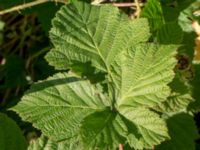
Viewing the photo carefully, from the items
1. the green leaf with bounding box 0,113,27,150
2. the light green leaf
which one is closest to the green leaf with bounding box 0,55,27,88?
the green leaf with bounding box 0,113,27,150

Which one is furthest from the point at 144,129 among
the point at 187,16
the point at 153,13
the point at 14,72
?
the point at 14,72

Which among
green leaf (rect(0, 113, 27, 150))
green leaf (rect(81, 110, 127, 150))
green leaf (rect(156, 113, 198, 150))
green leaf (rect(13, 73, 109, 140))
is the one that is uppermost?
green leaf (rect(13, 73, 109, 140))

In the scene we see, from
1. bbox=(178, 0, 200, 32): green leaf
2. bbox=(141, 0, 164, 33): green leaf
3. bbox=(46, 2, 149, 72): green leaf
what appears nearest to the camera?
bbox=(46, 2, 149, 72): green leaf

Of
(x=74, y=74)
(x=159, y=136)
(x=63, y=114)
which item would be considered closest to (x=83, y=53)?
(x=74, y=74)

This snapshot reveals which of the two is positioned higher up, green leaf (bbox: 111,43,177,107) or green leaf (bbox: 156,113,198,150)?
green leaf (bbox: 111,43,177,107)

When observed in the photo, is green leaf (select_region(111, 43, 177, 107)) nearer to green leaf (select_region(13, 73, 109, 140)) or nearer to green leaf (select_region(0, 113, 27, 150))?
green leaf (select_region(13, 73, 109, 140))

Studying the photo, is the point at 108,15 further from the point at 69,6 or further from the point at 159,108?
the point at 159,108

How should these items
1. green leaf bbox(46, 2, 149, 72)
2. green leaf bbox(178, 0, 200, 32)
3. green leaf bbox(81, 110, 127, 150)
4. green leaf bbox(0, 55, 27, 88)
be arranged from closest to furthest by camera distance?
1. green leaf bbox(81, 110, 127, 150)
2. green leaf bbox(46, 2, 149, 72)
3. green leaf bbox(178, 0, 200, 32)
4. green leaf bbox(0, 55, 27, 88)

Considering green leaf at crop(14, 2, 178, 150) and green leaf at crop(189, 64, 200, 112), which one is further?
green leaf at crop(189, 64, 200, 112)
